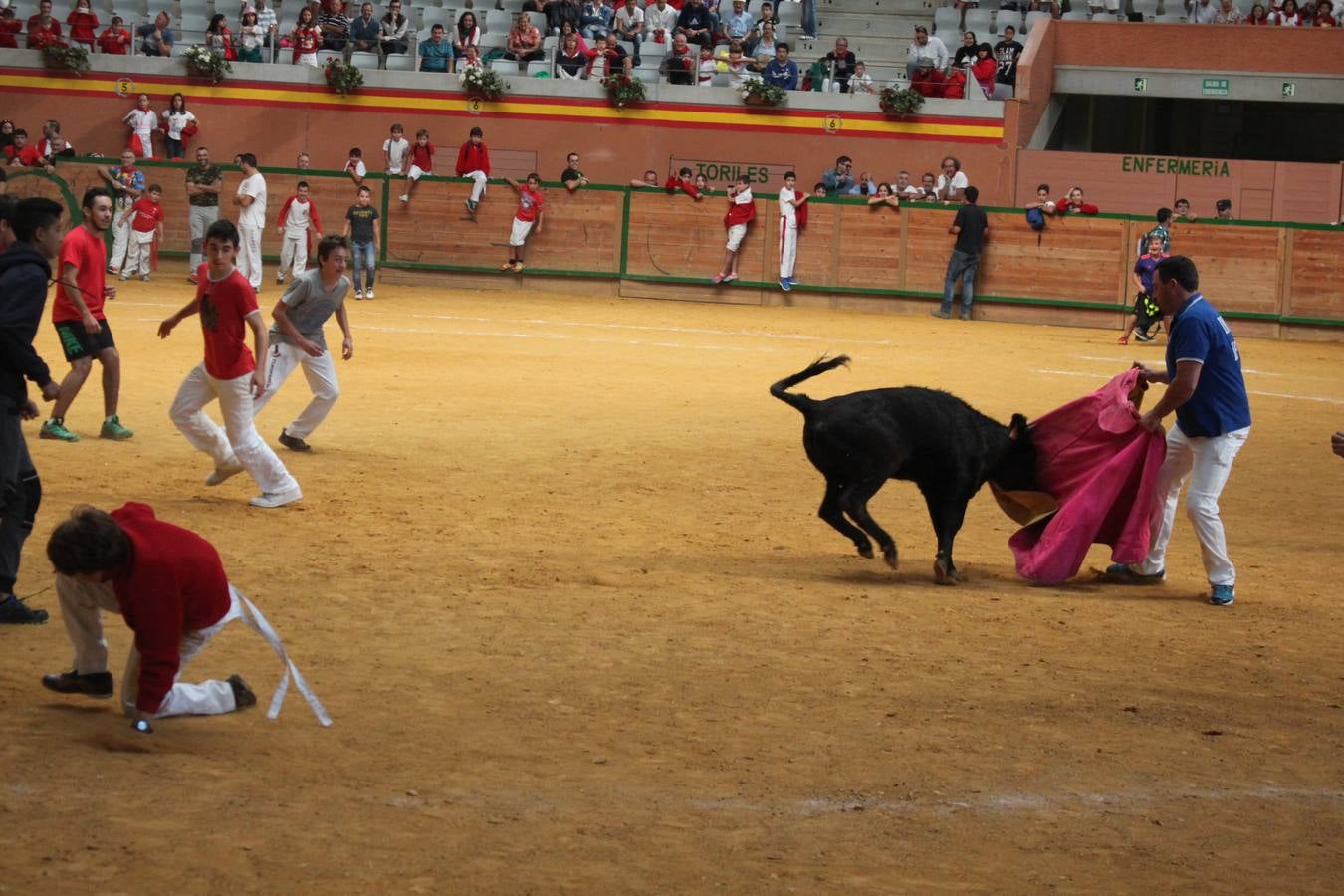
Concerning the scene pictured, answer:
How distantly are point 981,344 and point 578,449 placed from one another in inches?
447

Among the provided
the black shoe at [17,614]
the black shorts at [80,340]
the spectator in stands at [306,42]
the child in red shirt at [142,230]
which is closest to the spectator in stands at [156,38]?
the spectator in stands at [306,42]

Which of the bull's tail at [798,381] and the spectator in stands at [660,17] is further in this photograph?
the spectator in stands at [660,17]

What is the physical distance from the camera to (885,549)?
9.05m

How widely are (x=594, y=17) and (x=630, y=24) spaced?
88 centimetres

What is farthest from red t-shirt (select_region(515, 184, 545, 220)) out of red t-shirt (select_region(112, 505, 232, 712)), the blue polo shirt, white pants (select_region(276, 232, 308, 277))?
red t-shirt (select_region(112, 505, 232, 712))

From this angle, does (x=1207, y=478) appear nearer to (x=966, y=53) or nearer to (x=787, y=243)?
(x=787, y=243)

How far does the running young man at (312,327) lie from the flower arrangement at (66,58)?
24.0 metres

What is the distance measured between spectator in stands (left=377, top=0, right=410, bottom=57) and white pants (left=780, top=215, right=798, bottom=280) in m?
10.1

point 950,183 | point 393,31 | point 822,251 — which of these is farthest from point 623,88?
point 950,183

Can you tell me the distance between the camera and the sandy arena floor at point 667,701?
4.86 m

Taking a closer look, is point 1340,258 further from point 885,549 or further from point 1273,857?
point 1273,857

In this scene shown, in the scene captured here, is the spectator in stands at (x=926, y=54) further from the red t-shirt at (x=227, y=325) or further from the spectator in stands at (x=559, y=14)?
the red t-shirt at (x=227, y=325)

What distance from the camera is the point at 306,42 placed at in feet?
110

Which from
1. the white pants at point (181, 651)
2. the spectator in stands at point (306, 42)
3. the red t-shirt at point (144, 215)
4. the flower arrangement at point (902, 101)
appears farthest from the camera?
the spectator in stands at point (306, 42)
